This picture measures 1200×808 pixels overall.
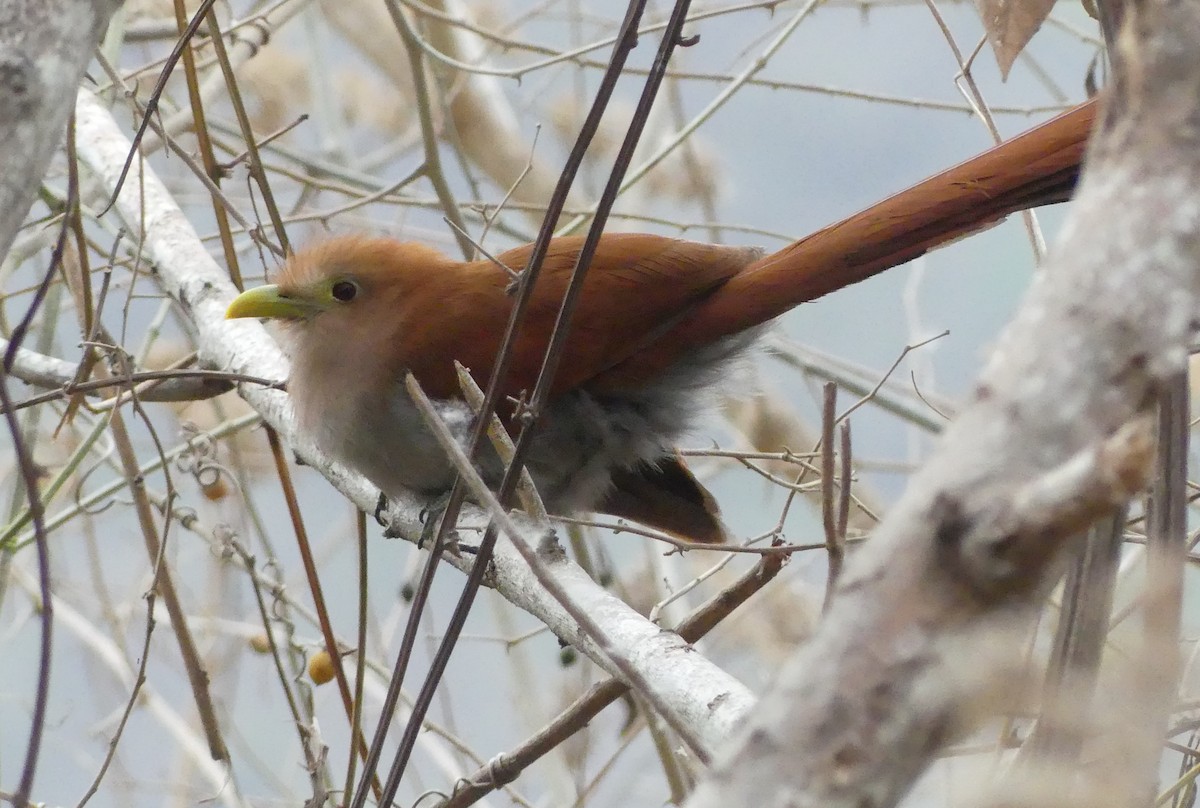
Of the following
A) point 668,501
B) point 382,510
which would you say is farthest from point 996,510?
point 668,501

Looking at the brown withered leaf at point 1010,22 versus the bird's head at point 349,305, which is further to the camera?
the bird's head at point 349,305

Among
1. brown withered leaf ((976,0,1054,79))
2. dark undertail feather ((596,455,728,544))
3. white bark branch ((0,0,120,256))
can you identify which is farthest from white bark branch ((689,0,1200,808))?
dark undertail feather ((596,455,728,544))

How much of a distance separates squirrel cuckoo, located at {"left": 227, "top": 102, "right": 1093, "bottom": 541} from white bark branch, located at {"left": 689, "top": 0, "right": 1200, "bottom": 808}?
1.95m

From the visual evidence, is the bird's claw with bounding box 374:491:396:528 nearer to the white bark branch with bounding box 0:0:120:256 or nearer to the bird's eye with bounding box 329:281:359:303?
the bird's eye with bounding box 329:281:359:303

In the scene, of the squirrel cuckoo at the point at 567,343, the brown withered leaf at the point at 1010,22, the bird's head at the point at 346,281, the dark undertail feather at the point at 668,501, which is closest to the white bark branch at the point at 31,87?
the brown withered leaf at the point at 1010,22

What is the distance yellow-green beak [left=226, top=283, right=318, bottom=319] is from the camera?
2918 millimetres

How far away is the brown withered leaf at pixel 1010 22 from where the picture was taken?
1.53m

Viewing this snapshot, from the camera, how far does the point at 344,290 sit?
3.22 meters

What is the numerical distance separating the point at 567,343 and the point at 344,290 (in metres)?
0.61

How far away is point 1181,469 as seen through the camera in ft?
3.68

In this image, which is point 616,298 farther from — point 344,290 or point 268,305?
point 268,305

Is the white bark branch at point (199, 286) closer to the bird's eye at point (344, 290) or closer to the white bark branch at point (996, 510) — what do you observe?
the bird's eye at point (344, 290)

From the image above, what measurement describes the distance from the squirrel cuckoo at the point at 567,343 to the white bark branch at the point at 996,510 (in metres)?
1.95

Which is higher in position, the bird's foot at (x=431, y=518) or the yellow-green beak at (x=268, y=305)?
the yellow-green beak at (x=268, y=305)
